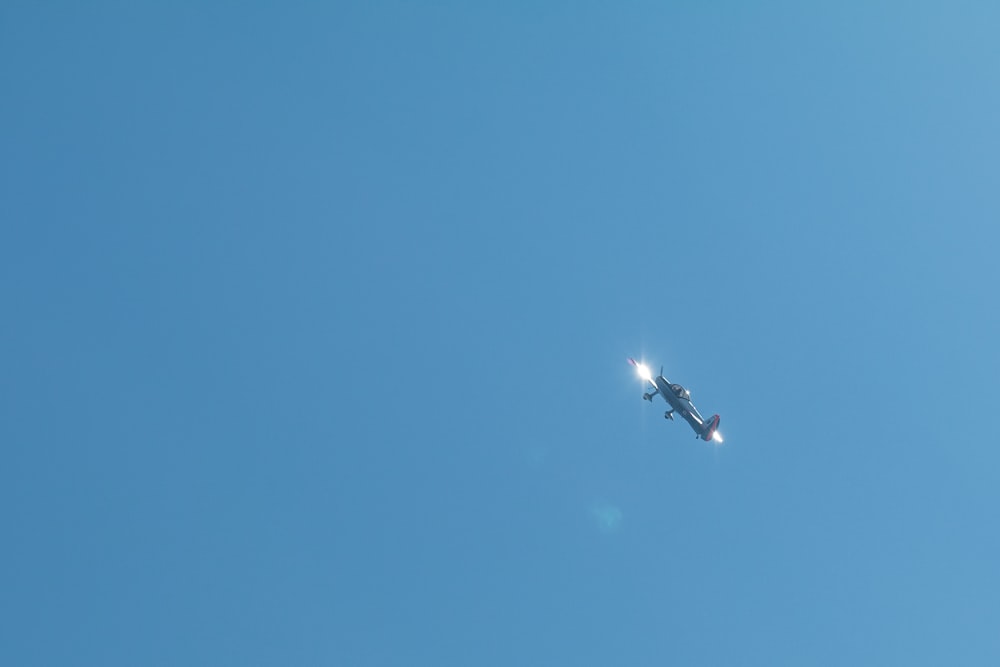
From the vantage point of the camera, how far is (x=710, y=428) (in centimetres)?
18075

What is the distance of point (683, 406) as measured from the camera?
17925 centimetres

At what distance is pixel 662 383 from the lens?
181m

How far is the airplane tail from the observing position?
592 feet

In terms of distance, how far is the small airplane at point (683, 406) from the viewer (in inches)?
7052

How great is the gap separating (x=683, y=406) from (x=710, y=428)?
7345mm

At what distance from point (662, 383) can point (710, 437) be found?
47.6 ft

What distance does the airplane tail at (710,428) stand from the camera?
180 m

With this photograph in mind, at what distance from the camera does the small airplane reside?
179125 millimetres

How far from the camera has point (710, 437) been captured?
182 m
